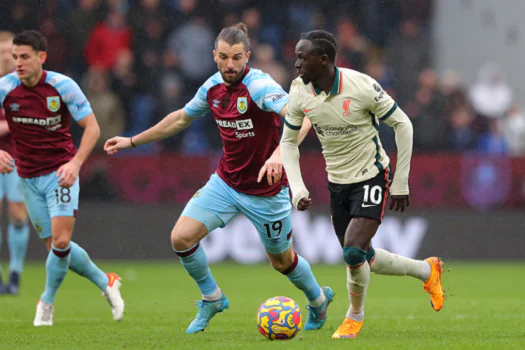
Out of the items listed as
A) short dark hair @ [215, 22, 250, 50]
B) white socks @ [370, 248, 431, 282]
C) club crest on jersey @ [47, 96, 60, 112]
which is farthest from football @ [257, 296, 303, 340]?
club crest on jersey @ [47, 96, 60, 112]

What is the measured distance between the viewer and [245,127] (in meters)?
7.49

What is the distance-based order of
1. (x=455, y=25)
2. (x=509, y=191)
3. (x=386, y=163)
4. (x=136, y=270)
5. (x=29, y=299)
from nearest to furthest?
1. (x=386, y=163)
2. (x=29, y=299)
3. (x=136, y=270)
4. (x=509, y=191)
5. (x=455, y=25)

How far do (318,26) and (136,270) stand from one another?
207 inches

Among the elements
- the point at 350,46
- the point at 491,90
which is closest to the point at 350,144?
the point at 350,46

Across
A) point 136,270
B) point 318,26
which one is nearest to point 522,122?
point 318,26

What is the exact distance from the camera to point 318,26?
53.1 feet

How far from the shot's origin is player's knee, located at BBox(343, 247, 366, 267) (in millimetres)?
6816

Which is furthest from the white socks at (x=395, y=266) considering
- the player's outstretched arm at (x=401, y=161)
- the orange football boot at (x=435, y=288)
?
the player's outstretched arm at (x=401, y=161)

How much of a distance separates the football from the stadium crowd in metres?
8.75

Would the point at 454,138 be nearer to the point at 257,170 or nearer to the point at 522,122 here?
the point at 522,122

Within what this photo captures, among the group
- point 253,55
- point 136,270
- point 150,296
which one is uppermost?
point 253,55

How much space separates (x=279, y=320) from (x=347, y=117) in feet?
5.02

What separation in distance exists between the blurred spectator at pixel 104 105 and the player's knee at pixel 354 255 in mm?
9081

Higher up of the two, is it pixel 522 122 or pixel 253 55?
pixel 253 55
